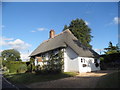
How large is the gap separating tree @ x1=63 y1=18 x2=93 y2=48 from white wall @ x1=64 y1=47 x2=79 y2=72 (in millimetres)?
20086

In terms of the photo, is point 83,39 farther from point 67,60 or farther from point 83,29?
point 67,60

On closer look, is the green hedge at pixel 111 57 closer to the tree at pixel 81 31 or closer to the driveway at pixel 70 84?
the tree at pixel 81 31

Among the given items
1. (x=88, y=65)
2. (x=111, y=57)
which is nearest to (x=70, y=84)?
(x=88, y=65)

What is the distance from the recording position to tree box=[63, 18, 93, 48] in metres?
46.1

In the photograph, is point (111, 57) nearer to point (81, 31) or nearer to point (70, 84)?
point (81, 31)

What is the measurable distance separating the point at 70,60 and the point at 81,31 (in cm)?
2343

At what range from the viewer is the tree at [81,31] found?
4609 centimetres

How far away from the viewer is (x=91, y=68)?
27109 mm

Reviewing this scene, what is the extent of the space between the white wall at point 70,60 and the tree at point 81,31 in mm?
20086

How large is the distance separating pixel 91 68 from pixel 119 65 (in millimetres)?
8290

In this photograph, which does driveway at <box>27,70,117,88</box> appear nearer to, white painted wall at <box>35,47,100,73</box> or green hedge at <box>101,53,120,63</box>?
white painted wall at <box>35,47,100,73</box>

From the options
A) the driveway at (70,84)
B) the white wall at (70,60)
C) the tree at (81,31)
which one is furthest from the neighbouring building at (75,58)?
the tree at (81,31)

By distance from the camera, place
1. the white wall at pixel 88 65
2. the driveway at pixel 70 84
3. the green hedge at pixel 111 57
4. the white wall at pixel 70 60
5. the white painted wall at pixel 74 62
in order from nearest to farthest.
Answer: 1. the driveway at pixel 70 84
2. the white painted wall at pixel 74 62
3. the white wall at pixel 88 65
4. the white wall at pixel 70 60
5. the green hedge at pixel 111 57

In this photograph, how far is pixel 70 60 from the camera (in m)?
26.0
